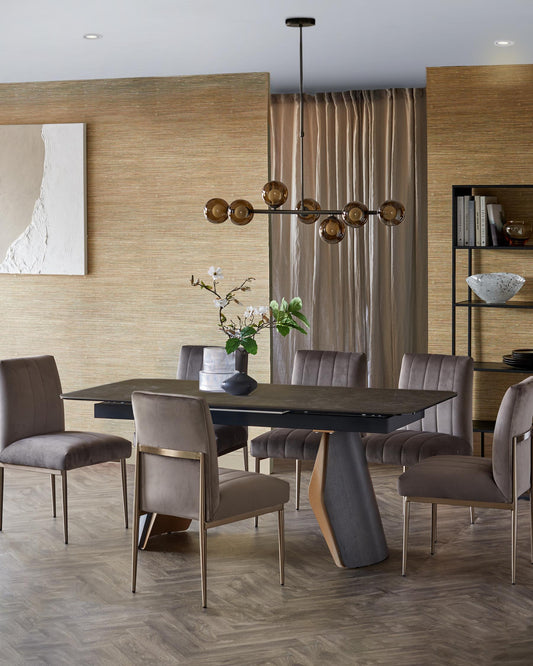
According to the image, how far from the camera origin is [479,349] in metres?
5.82

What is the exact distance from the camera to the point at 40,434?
488cm

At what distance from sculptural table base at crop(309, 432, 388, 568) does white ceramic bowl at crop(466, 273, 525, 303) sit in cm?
176

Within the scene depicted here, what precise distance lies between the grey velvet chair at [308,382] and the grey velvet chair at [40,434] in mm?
758

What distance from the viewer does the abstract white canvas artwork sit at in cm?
622

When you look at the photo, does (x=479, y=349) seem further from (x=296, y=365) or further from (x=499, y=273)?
(x=296, y=365)

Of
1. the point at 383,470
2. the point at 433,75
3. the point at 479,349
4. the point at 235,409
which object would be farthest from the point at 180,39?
the point at 383,470

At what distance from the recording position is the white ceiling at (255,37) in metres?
4.41

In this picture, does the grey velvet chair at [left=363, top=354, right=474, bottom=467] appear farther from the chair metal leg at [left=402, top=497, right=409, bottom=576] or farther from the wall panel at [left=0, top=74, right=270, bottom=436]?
the wall panel at [left=0, top=74, right=270, bottom=436]

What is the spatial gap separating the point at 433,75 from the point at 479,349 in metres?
Result: 1.77

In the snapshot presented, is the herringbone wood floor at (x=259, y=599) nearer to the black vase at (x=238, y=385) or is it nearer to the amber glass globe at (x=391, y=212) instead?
the black vase at (x=238, y=385)

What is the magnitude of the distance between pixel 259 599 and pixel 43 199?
360 centimetres

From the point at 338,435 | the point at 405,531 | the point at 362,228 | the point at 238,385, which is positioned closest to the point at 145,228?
the point at 362,228

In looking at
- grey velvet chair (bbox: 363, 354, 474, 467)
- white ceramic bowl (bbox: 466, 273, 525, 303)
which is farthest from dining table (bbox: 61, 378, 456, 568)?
white ceramic bowl (bbox: 466, 273, 525, 303)

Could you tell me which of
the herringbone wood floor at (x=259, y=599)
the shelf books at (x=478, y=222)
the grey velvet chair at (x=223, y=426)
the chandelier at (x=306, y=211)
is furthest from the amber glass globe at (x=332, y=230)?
the herringbone wood floor at (x=259, y=599)
